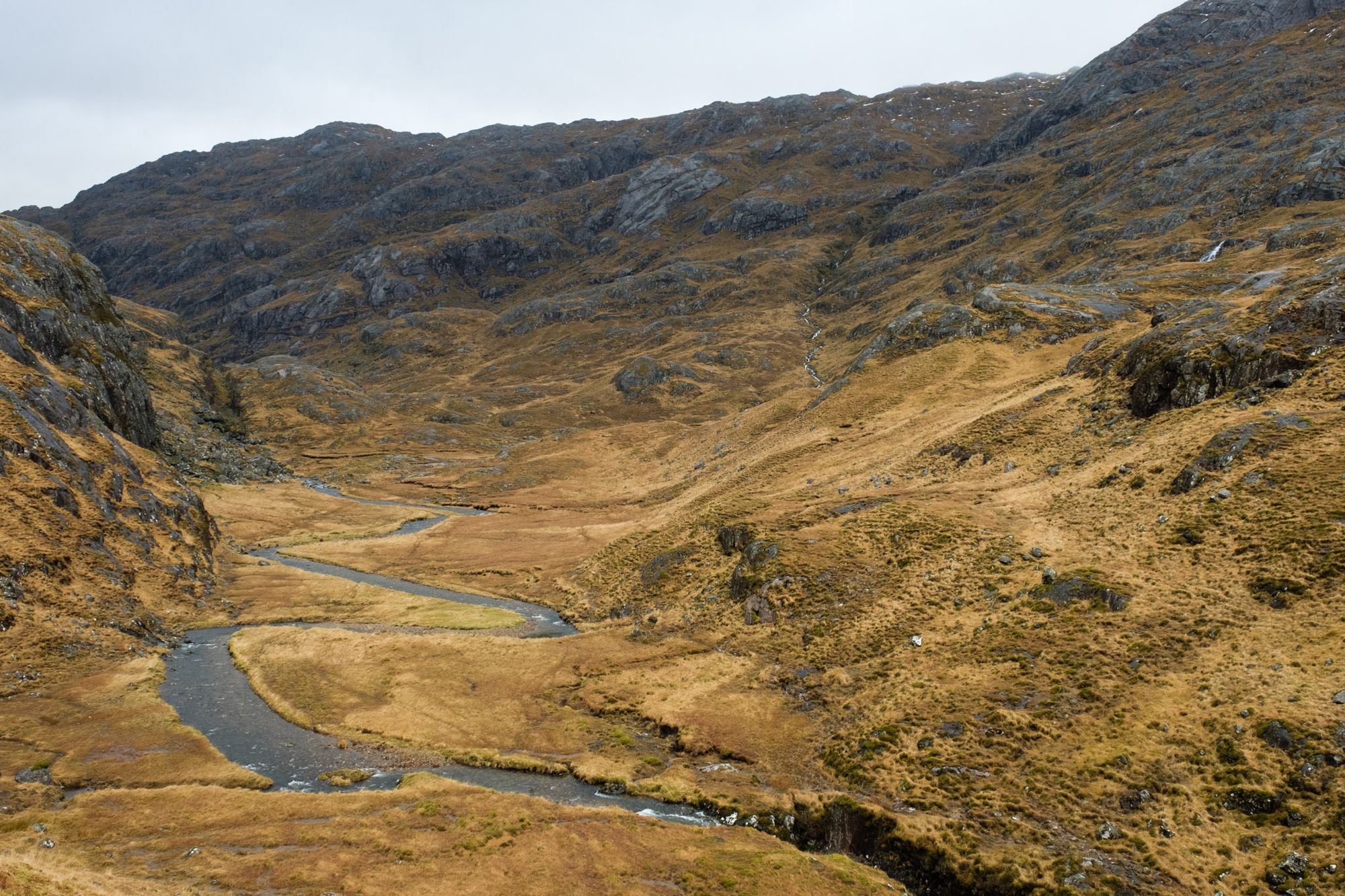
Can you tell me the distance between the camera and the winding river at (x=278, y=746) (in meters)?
39.0

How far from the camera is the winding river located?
3903 cm

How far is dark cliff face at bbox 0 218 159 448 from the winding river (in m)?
48.4

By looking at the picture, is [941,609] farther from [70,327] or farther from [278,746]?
[70,327]

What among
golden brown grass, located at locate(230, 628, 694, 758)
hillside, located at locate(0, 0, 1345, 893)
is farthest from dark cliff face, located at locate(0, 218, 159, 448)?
golden brown grass, located at locate(230, 628, 694, 758)

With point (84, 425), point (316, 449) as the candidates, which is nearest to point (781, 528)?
point (84, 425)

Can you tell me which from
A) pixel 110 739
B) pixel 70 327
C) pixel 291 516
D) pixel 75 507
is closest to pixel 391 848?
pixel 110 739

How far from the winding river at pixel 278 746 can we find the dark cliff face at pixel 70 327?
4844 centimetres

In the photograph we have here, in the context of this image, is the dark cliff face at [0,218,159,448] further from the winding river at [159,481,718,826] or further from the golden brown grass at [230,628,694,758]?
the golden brown grass at [230,628,694,758]

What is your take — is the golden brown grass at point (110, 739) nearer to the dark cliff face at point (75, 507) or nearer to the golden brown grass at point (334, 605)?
the dark cliff face at point (75, 507)

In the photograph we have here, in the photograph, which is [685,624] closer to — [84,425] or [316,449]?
[84,425]

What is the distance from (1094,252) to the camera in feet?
618

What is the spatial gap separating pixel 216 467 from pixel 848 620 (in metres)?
142

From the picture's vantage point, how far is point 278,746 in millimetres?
44531

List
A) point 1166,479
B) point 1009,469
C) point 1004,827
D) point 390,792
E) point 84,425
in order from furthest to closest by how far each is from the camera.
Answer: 1. point 84,425
2. point 1009,469
3. point 1166,479
4. point 390,792
5. point 1004,827
